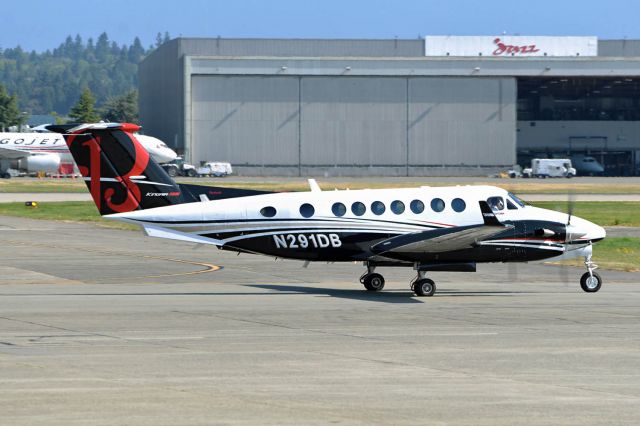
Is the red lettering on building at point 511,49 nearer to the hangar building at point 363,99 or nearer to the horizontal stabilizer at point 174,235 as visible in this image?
the hangar building at point 363,99

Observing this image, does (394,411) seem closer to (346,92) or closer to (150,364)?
(150,364)

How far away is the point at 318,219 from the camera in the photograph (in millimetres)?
25125

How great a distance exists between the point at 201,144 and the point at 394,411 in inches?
3968

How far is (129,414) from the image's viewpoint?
41.4ft

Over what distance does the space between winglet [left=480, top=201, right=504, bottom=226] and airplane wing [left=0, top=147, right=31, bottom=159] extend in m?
78.2

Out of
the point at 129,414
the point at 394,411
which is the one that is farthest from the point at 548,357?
the point at 129,414

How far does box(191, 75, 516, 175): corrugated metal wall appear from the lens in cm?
11212

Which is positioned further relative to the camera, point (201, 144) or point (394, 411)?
point (201, 144)

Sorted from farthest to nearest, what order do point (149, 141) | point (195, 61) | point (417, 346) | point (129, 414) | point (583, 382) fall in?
point (195, 61) < point (149, 141) < point (417, 346) < point (583, 382) < point (129, 414)

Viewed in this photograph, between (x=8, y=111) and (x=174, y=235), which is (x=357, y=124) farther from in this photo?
(x=174, y=235)

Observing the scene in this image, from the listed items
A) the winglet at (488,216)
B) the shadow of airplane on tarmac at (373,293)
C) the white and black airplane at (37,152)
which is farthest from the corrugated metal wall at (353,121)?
the winglet at (488,216)

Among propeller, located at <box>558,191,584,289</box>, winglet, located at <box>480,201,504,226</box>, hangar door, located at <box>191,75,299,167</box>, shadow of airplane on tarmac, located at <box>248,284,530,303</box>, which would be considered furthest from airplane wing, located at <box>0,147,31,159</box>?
winglet, located at <box>480,201,504,226</box>

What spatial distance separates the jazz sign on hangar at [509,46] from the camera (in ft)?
376

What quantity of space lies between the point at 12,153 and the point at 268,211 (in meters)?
76.2
